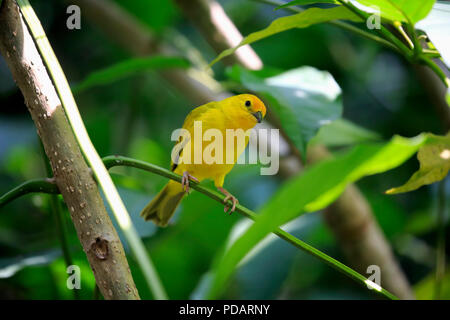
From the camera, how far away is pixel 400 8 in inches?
41.2

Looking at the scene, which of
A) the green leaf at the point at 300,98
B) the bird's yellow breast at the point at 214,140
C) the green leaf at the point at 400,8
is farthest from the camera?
the bird's yellow breast at the point at 214,140

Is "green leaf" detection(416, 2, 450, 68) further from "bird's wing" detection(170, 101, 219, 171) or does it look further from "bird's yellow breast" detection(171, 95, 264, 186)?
"bird's wing" detection(170, 101, 219, 171)

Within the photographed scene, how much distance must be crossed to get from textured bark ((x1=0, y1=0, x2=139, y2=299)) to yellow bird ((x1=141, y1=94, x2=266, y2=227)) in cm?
86

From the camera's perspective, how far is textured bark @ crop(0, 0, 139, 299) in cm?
93

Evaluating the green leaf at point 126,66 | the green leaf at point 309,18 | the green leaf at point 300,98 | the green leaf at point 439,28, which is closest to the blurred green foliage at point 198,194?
the green leaf at point 300,98

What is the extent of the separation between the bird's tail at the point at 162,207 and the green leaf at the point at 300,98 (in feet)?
1.88

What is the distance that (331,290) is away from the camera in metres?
2.51

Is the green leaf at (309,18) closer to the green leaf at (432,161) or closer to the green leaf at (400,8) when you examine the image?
the green leaf at (400,8)

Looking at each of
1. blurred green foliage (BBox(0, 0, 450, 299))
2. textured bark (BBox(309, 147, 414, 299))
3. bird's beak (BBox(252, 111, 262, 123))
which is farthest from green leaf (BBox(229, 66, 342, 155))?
textured bark (BBox(309, 147, 414, 299))

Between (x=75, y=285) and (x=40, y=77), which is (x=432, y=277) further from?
(x=40, y=77)

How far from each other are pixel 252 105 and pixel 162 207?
0.59 meters

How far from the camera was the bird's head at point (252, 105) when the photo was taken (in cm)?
219
